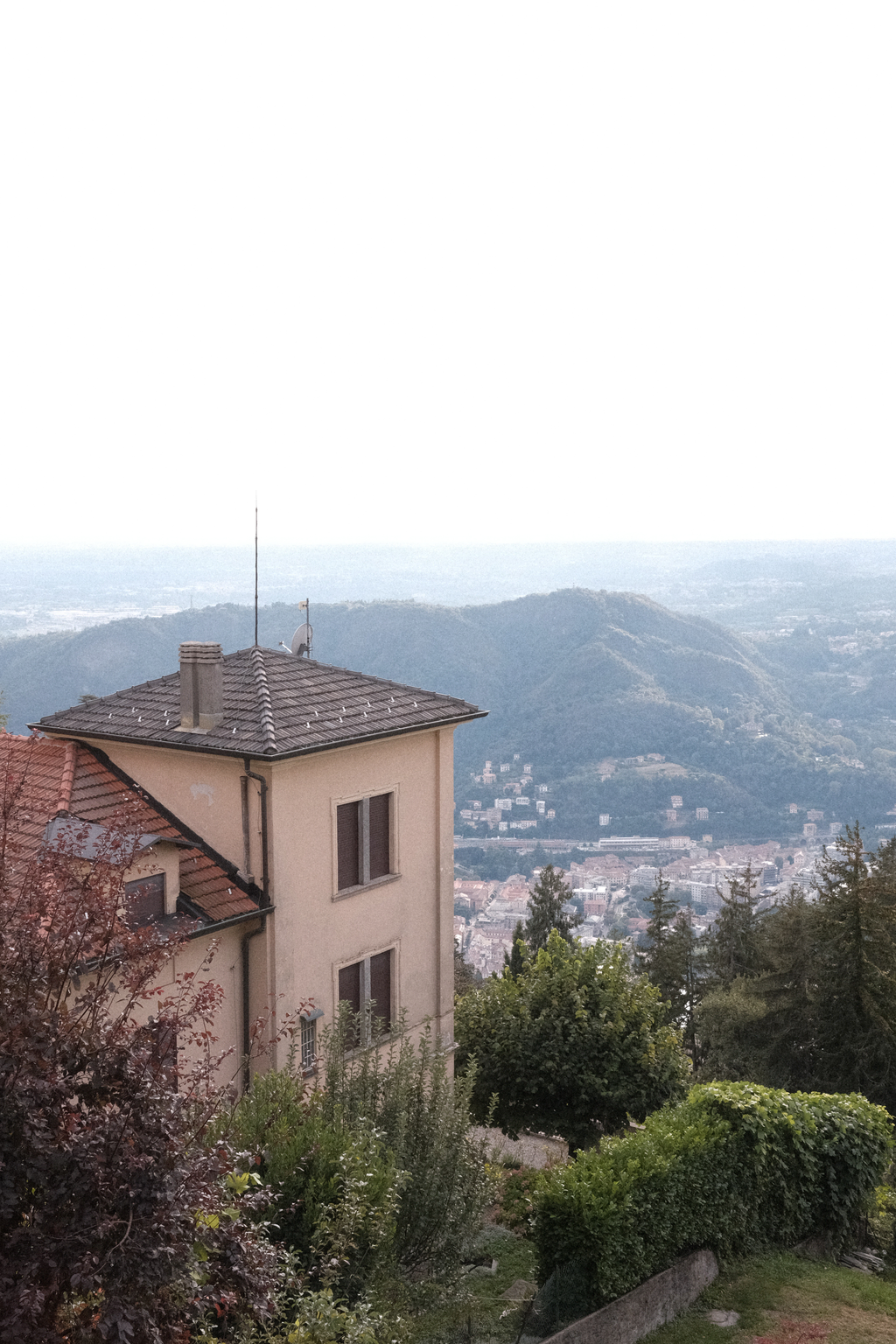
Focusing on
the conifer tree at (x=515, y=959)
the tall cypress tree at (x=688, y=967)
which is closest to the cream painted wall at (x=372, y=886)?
the conifer tree at (x=515, y=959)

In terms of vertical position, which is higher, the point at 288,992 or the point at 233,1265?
the point at 233,1265

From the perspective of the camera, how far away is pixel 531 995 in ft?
67.1

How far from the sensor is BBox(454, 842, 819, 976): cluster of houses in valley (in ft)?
313

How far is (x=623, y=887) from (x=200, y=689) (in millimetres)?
107080

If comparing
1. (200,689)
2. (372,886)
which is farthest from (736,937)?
(200,689)

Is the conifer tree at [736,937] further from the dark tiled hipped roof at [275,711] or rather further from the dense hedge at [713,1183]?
the dark tiled hipped roof at [275,711]

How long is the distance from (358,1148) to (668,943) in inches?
1655

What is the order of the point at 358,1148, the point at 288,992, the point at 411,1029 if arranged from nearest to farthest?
the point at 358,1148
the point at 288,992
the point at 411,1029

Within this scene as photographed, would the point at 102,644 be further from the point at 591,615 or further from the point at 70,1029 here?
the point at 70,1029

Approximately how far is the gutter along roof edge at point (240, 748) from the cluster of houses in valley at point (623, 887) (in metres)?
63.8

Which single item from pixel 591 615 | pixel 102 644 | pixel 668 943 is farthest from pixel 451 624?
pixel 668 943

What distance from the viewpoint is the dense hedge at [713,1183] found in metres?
12.2

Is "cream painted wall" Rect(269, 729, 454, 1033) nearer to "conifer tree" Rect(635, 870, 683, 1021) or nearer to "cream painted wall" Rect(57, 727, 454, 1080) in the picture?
"cream painted wall" Rect(57, 727, 454, 1080)

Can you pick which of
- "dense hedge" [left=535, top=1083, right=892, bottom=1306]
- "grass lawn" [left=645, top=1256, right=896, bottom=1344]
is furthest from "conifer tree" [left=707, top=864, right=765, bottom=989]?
"grass lawn" [left=645, top=1256, right=896, bottom=1344]
